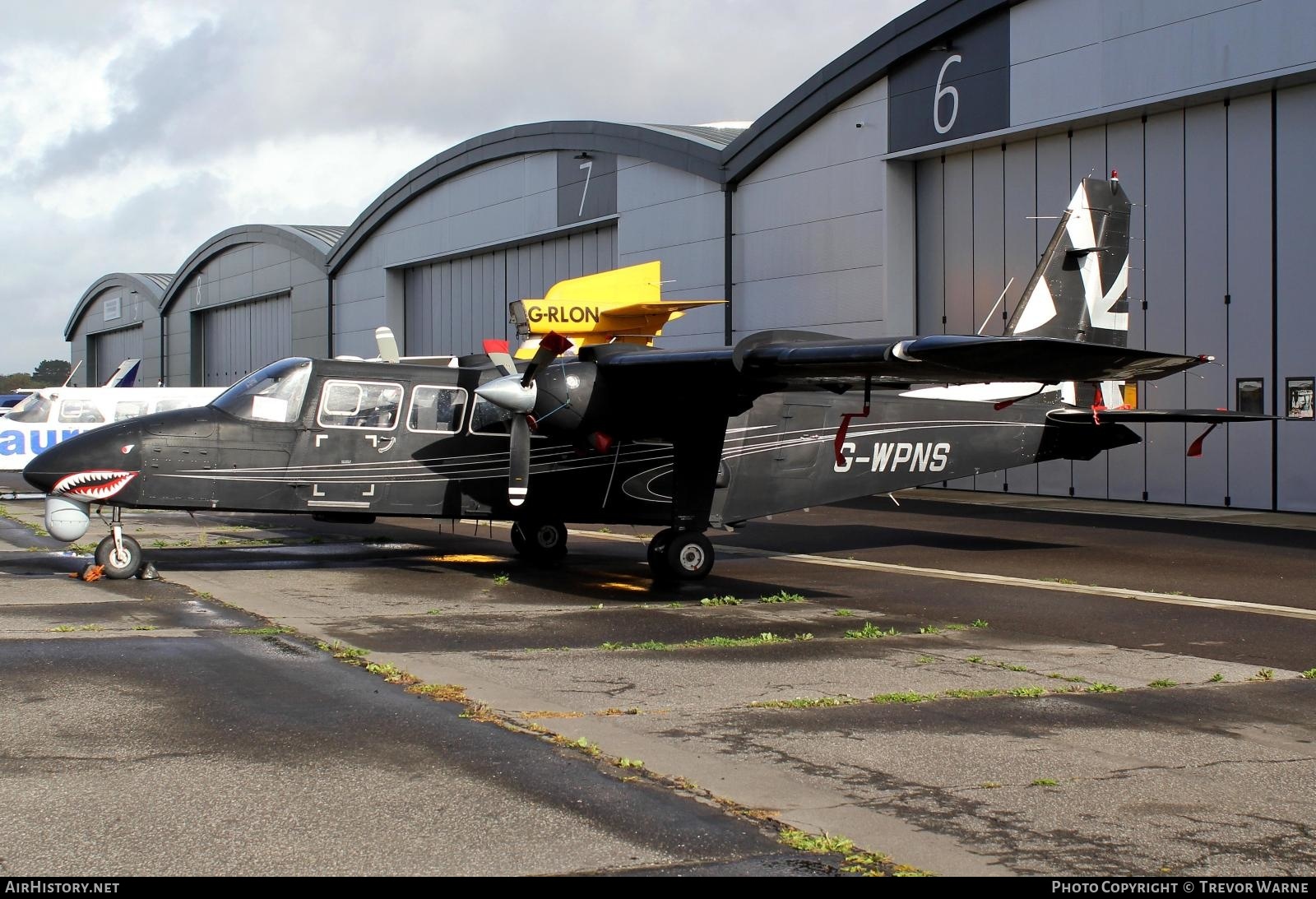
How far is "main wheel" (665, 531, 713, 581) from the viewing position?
14.9 meters

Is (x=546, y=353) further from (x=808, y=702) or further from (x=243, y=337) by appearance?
(x=243, y=337)

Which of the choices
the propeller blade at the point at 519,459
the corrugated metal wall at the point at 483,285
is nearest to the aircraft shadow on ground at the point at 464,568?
Result: the propeller blade at the point at 519,459

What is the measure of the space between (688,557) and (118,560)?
6.56 meters

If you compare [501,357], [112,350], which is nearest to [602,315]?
[501,357]

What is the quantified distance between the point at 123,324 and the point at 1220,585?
257 ft

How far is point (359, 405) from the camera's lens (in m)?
14.8

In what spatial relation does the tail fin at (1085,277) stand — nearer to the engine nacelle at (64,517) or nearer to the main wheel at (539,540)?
the main wheel at (539,540)

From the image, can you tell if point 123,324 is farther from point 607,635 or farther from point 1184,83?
point 607,635

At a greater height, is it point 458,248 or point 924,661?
point 458,248

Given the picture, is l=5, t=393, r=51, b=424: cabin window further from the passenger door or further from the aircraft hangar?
the aircraft hangar

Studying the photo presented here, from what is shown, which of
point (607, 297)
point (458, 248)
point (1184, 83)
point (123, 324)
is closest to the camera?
point (607, 297)

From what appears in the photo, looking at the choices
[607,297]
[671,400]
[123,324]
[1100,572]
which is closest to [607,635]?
[671,400]

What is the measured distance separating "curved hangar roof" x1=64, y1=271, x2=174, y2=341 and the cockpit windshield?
6462 cm

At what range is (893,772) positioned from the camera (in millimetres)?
6535
